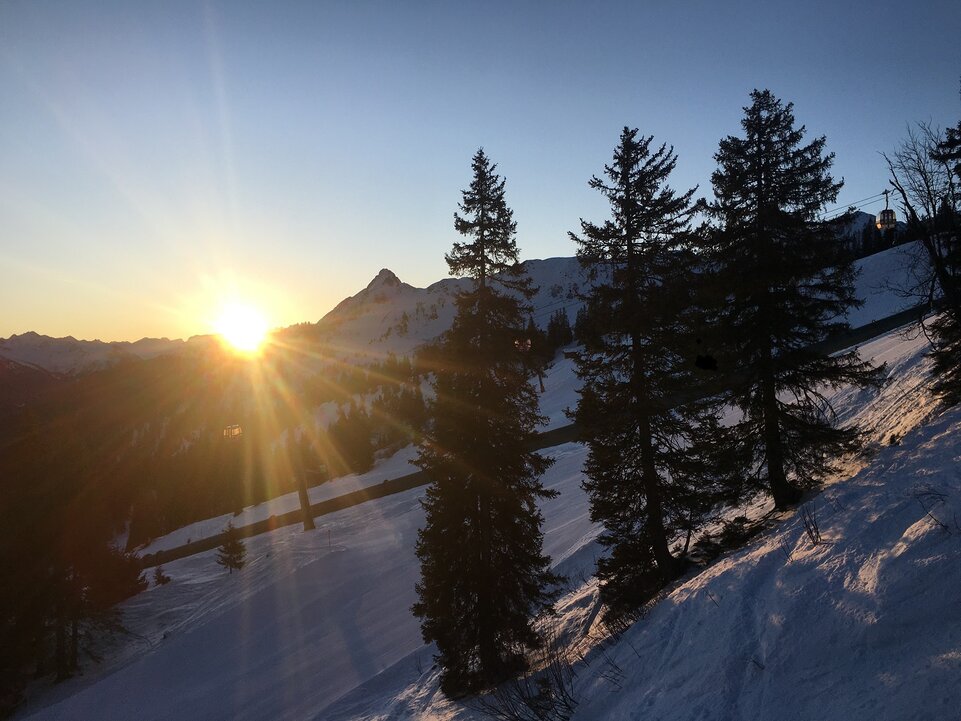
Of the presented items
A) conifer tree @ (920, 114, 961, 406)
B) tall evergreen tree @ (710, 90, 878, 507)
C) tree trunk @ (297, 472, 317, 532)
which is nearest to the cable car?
conifer tree @ (920, 114, 961, 406)

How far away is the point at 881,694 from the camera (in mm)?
4113

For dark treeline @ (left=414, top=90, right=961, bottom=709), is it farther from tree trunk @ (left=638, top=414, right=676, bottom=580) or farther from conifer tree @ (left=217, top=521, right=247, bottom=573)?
conifer tree @ (left=217, top=521, right=247, bottom=573)

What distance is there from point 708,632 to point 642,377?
23.5 feet

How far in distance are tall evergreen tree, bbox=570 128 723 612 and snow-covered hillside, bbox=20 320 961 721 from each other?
70.8 inches

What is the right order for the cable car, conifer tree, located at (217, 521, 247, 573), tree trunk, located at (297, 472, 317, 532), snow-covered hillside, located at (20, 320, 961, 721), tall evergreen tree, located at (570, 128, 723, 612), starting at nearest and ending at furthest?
1. snow-covered hillside, located at (20, 320, 961, 721)
2. tall evergreen tree, located at (570, 128, 723, 612)
3. the cable car
4. conifer tree, located at (217, 521, 247, 573)
5. tree trunk, located at (297, 472, 317, 532)

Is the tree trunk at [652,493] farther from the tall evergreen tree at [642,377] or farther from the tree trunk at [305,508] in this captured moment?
the tree trunk at [305,508]

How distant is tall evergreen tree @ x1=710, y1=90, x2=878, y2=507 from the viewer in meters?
12.7

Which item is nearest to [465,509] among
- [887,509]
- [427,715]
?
[427,715]

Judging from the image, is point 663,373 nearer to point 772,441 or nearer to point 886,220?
point 772,441

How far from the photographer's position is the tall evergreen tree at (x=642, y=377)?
41.2ft

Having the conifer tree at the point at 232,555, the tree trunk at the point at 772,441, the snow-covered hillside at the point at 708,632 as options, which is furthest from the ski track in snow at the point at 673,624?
the tree trunk at the point at 772,441

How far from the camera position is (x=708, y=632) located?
20.9 ft

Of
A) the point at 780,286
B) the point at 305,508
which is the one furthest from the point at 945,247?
the point at 305,508

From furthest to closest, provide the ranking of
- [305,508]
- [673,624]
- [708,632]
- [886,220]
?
[305,508], [886,220], [673,624], [708,632]
